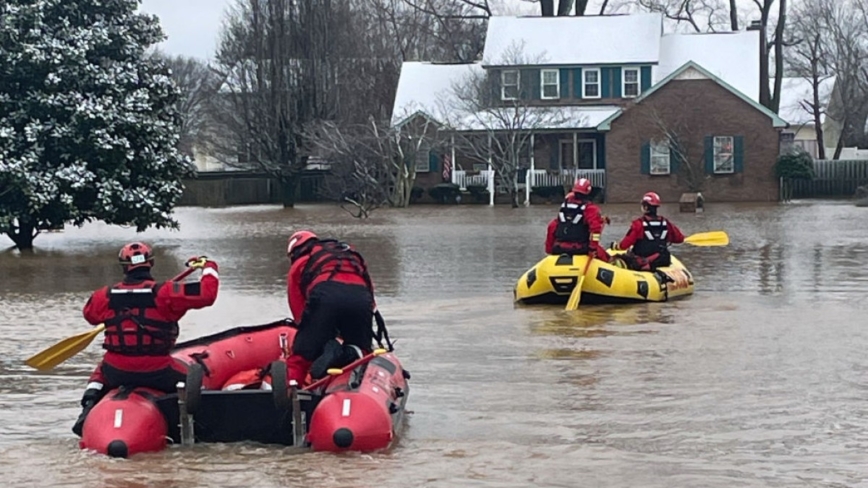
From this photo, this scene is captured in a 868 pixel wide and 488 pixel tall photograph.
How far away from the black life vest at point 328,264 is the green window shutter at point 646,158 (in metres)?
41.2

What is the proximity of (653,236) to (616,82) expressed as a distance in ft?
117

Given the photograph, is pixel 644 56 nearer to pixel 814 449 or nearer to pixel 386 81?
pixel 386 81

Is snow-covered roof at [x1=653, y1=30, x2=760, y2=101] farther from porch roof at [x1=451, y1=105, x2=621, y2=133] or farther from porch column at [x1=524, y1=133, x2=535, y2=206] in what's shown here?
porch column at [x1=524, y1=133, x2=535, y2=206]

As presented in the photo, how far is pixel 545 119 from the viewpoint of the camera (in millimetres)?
51125

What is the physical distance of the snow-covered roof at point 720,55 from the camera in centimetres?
5328

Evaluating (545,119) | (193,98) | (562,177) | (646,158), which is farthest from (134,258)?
(193,98)

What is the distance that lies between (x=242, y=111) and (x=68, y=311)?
131 feet

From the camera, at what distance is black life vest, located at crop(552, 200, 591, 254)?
17781 millimetres

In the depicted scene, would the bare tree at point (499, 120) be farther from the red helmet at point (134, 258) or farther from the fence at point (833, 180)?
the red helmet at point (134, 258)

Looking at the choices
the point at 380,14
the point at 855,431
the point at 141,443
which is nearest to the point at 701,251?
the point at 855,431

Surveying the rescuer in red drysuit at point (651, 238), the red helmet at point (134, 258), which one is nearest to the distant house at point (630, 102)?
the rescuer in red drysuit at point (651, 238)

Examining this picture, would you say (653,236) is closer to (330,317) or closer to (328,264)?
(328,264)

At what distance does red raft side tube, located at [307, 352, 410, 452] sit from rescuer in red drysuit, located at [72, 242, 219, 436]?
1.10 meters

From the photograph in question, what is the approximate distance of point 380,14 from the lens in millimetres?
69062
